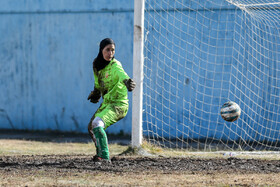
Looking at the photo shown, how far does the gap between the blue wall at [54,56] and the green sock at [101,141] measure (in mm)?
6758

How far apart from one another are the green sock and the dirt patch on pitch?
13 centimetres

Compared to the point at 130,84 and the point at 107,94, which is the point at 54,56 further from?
the point at 130,84

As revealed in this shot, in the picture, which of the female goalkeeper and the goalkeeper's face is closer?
the female goalkeeper

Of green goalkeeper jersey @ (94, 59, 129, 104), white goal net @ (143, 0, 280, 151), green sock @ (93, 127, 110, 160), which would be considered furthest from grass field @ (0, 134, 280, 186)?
white goal net @ (143, 0, 280, 151)

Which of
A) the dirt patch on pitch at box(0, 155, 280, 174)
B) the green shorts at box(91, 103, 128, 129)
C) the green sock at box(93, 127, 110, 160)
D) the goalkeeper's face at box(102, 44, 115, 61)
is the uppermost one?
the goalkeeper's face at box(102, 44, 115, 61)

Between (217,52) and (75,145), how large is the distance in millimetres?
3959

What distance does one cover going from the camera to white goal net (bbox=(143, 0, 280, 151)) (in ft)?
41.9

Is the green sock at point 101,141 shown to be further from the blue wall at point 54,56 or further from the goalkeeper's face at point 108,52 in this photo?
the blue wall at point 54,56

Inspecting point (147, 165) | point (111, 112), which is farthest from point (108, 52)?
point (147, 165)

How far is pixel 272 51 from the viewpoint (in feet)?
41.5

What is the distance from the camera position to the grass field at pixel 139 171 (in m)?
6.39

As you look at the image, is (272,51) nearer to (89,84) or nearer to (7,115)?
(89,84)

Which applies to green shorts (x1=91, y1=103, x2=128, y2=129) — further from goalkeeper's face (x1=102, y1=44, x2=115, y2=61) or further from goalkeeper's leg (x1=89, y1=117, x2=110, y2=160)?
goalkeeper's face (x1=102, y1=44, x2=115, y2=61)

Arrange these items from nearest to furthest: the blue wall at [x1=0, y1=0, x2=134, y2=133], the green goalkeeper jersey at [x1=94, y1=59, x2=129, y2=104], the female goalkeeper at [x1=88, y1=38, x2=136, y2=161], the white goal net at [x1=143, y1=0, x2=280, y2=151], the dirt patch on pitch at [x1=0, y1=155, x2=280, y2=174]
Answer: the dirt patch on pitch at [x1=0, y1=155, x2=280, y2=174] → the female goalkeeper at [x1=88, y1=38, x2=136, y2=161] → the green goalkeeper jersey at [x1=94, y1=59, x2=129, y2=104] → the white goal net at [x1=143, y1=0, x2=280, y2=151] → the blue wall at [x1=0, y1=0, x2=134, y2=133]
